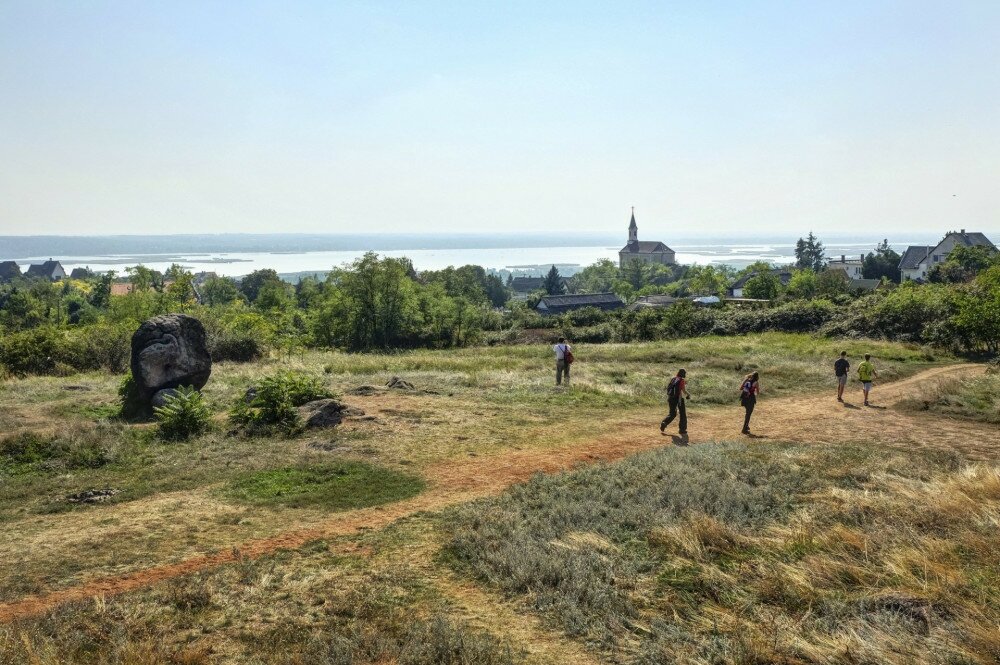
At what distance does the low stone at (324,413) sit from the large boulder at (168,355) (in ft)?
17.4

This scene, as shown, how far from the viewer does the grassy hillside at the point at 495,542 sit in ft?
22.8

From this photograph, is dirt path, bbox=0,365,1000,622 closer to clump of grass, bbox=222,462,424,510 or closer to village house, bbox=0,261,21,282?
clump of grass, bbox=222,462,424,510

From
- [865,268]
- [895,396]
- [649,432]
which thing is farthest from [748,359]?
[865,268]

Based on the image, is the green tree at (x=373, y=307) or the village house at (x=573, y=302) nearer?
the green tree at (x=373, y=307)

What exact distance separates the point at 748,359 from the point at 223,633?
29.2 meters

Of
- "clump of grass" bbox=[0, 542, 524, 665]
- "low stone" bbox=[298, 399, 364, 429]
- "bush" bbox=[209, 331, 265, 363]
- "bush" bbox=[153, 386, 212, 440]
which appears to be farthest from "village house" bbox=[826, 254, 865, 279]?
"clump of grass" bbox=[0, 542, 524, 665]

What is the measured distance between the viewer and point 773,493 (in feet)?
37.7

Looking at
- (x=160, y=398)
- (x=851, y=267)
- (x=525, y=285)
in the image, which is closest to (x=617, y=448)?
(x=160, y=398)

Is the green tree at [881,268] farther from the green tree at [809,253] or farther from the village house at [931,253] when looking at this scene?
the green tree at [809,253]

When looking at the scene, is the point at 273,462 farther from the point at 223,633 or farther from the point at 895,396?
the point at 895,396

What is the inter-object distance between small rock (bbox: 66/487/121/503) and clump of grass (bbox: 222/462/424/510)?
2.13 meters

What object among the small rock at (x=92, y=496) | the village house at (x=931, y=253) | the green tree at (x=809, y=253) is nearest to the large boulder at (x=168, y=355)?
the small rock at (x=92, y=496)

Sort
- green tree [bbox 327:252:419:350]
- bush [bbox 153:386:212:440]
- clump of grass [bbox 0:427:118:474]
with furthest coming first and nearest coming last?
1. green tree [bbox 327:252:419:350]
2. bush [bbox 153:386:212:440]
3. clump of grass [bbox 0:427:118:474]

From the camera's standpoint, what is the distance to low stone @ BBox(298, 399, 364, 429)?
17.8m
